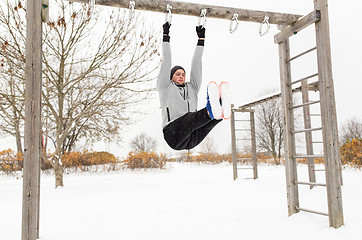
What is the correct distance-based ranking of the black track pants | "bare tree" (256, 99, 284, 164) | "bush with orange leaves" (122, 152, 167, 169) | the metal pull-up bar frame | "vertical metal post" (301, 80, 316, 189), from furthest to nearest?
"bare tree" (256, 99, 284, 164), "bush with orange leaves" (122, 152, 167, 169), "vertical metal post" (301, 80, 316, 189), the metal pull-up bar frame, the black track pants

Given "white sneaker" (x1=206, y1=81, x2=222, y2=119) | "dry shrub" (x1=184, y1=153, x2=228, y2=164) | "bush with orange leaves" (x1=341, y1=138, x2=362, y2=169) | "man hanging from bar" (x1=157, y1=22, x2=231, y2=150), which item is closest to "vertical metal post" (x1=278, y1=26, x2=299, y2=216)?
"man hanging from bar" (x1=157, y1=22, x2=231, y2=150)

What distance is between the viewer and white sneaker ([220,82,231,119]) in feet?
9.21

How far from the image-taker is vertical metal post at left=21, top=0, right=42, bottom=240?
301cm

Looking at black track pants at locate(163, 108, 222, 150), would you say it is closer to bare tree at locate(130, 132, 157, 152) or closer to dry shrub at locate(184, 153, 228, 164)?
dry shrub at locate(184, 153, 228, 164)

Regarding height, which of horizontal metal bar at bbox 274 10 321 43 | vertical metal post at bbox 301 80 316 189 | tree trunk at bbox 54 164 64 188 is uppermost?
horizontal metal bar at bbox 274 10 321 43

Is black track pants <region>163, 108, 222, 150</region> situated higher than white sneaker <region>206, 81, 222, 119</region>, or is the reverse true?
white sneaker <region>206, 81, 222, 119</region>

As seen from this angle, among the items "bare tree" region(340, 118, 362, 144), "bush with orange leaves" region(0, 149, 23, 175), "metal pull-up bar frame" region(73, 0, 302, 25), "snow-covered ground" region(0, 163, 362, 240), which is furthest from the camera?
"bare tree" region(340, 118, 362, 144)

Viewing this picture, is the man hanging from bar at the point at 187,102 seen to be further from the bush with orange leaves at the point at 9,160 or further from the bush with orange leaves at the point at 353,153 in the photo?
the bush with orange leaves at the point at 9,160

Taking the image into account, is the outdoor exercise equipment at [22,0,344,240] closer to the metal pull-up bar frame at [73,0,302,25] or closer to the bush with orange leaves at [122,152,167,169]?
the metal pull-up bar frame at [73,0,302,25]

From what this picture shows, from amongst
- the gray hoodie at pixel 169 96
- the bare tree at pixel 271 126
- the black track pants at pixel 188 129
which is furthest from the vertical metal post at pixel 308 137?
the bare tree at pixel 271 126

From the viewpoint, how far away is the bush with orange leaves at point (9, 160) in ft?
40.6

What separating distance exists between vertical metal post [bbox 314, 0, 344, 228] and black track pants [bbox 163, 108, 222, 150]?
60.7 inches

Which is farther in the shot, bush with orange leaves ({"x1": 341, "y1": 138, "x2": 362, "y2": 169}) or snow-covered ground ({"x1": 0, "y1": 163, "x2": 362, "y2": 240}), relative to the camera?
bush with orange leaves ({"x1": 341, "y1": 138, "x2": 362, "y2": 169})

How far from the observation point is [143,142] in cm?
3181
